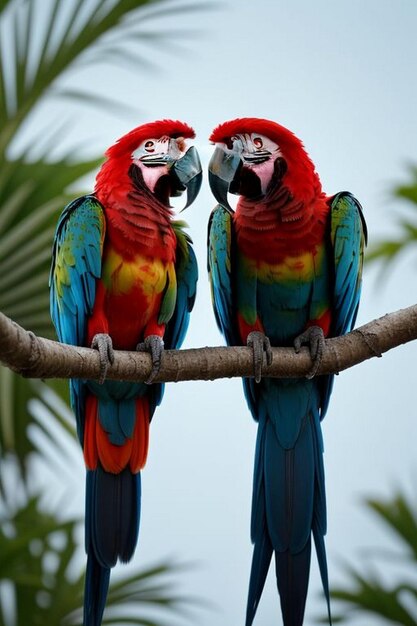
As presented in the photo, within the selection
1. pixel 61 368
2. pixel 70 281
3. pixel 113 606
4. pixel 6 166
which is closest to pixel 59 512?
pixel 113 606

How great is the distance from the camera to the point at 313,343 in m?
2.75

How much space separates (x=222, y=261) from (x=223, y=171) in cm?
28

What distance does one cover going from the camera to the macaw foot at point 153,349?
8.18ft

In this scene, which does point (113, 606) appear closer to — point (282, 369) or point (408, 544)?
point (408, 544)

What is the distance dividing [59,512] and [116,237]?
1925 mm

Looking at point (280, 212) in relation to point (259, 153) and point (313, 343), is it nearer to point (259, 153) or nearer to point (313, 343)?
point (259, 153)

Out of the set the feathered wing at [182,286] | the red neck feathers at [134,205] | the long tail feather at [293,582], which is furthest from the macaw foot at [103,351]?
the long tail feather at [293,582]

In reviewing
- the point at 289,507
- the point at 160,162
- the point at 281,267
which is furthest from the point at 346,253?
the point at 289,507

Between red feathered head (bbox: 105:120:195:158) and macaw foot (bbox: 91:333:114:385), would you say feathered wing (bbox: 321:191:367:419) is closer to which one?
red feathered head (bbox: 105:120:195:158)

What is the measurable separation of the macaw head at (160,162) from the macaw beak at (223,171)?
0.05 meters

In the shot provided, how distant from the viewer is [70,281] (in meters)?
2.78

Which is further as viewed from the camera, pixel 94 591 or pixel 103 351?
pixel 94 591

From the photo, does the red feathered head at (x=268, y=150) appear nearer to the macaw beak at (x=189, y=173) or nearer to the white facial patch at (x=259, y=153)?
the white facial patch at (x=259, y=153)

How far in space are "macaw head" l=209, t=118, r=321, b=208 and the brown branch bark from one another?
519 millimetres
